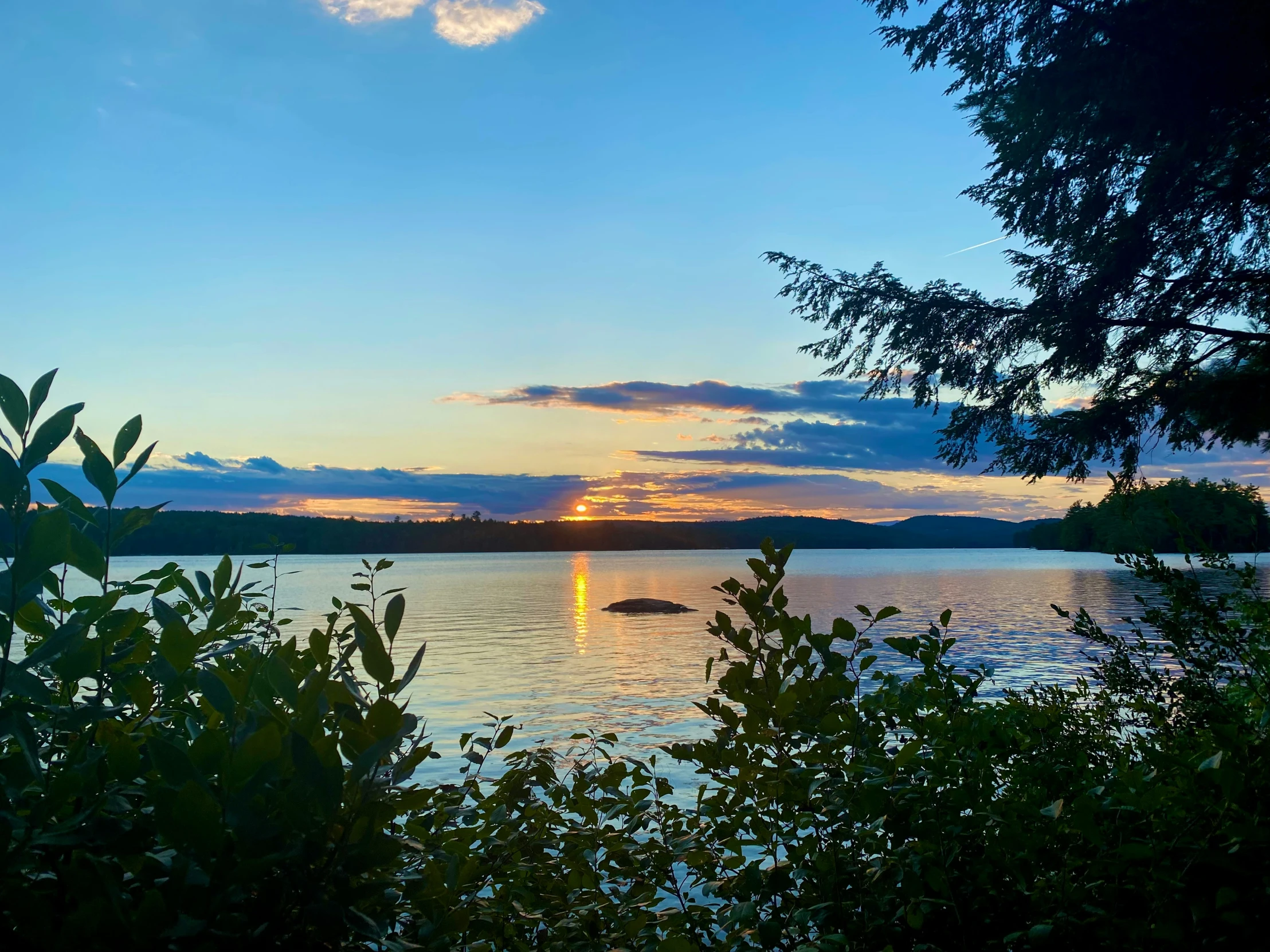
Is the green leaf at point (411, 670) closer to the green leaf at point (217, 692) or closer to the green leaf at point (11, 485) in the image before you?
the green leaf at point (217, 692)

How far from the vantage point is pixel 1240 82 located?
807cm

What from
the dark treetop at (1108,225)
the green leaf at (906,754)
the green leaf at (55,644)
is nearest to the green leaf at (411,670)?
the green leaf at (55,644)

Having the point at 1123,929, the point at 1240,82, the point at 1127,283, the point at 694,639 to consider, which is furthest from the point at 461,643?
the point at 1123,929

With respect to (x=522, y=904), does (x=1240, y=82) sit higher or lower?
higher

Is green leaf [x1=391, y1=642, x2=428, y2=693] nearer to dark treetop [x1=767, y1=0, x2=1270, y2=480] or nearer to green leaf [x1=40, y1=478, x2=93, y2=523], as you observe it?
green leaf [x1=40, y1=478, x2=93, y2=523]

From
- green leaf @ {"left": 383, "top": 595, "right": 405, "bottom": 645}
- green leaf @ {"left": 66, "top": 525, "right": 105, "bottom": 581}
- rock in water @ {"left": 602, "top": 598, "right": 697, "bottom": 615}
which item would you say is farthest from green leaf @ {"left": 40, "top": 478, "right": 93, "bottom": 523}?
rock in water @ {"left": 602, "top": 598, "right": 697, "bottom": 615}

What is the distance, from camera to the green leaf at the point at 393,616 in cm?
116

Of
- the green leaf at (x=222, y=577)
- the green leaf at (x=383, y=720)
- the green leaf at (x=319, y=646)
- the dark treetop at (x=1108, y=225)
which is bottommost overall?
the green leaf at (x=383, y=720)

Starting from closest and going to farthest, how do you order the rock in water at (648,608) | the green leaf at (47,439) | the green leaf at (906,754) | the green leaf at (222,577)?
the green leaf at (47,439)
the green leaf at (222,577)
the green leaf at (906,754)
the rock in water at (648,608)

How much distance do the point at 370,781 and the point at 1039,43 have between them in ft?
35.3

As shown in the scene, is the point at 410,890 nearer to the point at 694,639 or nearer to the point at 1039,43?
the point at 1039,43

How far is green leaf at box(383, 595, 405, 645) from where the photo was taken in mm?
1160

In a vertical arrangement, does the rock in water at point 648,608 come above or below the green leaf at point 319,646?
below

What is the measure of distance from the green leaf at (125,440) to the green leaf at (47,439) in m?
0.15
